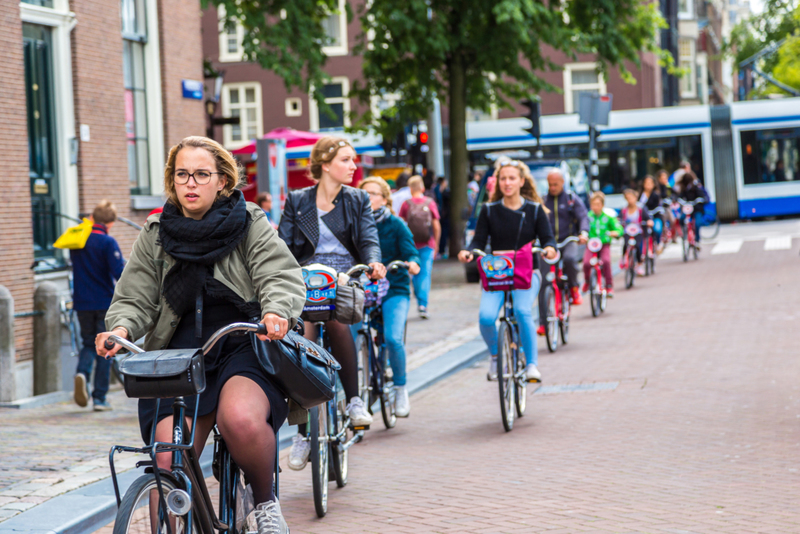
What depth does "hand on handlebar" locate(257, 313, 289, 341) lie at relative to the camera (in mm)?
3375

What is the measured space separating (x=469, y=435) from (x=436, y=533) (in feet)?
8.01

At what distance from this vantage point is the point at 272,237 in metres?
3.68

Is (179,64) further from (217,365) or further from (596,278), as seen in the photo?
(217,365)

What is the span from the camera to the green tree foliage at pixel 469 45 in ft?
63.5

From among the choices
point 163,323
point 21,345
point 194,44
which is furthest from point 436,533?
point 194,44

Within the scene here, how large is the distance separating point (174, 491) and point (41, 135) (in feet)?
28.6

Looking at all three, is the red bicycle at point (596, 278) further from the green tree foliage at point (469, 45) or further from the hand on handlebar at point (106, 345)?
the hand on handlebar at point (106, 345)

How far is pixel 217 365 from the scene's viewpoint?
11.8 feet

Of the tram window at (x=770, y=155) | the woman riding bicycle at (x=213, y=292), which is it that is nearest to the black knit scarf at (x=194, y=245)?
the woman riding bicycle at (x=213, y=292)

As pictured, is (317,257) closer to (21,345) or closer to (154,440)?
(154,440)

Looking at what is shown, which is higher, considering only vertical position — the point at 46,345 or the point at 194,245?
the point at 194,245

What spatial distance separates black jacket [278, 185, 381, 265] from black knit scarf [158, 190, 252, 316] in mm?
2451

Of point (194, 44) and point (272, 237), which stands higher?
point (194, 44)

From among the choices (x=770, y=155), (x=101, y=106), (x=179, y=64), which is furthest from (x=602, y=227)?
(x=770, y=155)
